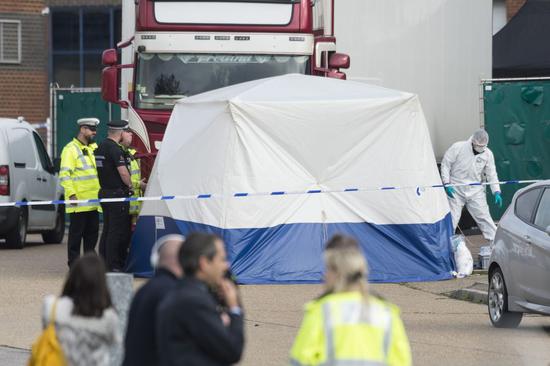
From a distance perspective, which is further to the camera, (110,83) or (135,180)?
(110,83)

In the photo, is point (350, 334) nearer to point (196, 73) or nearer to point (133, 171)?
point (133, 171)

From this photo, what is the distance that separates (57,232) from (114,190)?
7595 mm

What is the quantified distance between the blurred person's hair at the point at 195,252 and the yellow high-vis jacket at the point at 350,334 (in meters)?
0.55

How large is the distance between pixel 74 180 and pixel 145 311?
1129 centimetres

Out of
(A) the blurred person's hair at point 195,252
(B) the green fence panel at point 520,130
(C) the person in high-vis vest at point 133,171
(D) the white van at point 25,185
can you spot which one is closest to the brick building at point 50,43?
(D) the white van at point 25,185

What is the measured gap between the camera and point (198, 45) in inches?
737

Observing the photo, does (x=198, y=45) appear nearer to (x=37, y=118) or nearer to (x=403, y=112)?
(x=403, y=112)

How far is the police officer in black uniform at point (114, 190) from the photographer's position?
17297 mm

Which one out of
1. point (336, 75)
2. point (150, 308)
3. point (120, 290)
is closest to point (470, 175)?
point (336, 75)

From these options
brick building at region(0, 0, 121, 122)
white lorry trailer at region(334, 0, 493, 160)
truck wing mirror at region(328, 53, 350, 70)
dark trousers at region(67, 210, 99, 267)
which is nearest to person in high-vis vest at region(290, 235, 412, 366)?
dark trousers at region(67, 210, 99, 267)

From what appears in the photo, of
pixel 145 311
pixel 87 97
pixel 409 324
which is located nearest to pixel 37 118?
pixel 87 97

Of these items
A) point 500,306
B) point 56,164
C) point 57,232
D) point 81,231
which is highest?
point 56,164

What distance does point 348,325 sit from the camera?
19.1 feet

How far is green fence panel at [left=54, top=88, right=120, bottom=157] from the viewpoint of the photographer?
1136 inches
